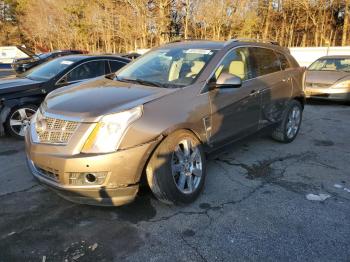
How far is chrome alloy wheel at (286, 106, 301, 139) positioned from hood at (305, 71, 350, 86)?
169 inches

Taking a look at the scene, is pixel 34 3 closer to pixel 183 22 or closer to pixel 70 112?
pixel 183 22

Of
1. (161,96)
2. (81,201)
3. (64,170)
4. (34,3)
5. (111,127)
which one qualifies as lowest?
(81,201)

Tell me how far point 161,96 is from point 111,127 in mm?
671

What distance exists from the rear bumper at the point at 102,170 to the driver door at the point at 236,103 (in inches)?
43.2

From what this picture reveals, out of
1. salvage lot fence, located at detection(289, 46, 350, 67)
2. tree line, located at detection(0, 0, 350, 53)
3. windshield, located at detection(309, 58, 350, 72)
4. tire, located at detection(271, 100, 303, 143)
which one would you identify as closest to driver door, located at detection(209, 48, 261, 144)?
tire, located at detection(271, 100, 303, 143)

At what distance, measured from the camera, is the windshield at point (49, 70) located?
674cm

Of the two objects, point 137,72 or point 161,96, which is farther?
point 137,72

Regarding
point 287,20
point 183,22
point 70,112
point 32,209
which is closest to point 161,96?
point 70,112

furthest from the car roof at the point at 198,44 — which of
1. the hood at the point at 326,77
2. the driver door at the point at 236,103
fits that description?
the hood at the point at 326,77

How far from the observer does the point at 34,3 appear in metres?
45.8

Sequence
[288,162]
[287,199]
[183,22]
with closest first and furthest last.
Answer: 1. [287,199]
2. [288,162]
3. [183,22]

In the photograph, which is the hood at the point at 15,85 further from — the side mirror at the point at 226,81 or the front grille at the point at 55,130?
the side mirror at the point at 226,81

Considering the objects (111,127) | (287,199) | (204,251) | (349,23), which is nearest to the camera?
(204,251)

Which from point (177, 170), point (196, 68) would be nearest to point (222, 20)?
point (196, 68)
